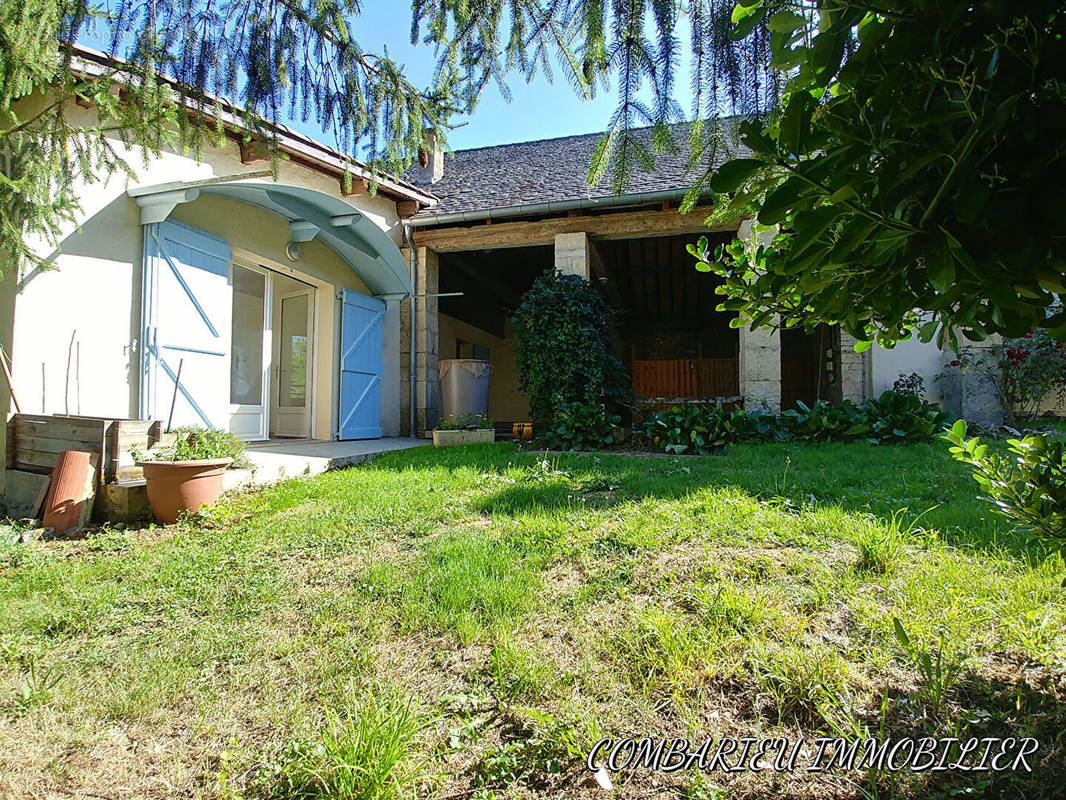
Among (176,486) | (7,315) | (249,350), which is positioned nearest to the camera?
(176,486)

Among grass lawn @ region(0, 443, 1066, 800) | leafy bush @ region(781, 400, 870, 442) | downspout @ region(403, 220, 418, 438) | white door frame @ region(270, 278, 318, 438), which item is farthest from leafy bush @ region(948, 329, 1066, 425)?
white door frame @ region(270, 278, 318, 438)

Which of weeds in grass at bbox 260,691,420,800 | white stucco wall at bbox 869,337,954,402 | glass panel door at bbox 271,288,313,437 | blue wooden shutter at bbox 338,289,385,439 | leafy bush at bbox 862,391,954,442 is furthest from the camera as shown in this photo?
white stucco wall at bbox 869,337,954,402

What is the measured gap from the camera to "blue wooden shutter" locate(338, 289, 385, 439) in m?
7.07

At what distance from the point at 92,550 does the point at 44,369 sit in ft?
6.75

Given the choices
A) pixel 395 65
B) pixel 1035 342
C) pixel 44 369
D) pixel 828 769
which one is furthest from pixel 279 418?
pixel 1035 342

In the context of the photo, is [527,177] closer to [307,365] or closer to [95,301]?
[307,365]

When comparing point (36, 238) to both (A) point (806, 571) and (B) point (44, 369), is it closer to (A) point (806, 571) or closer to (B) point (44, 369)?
(B) point (44, 369)

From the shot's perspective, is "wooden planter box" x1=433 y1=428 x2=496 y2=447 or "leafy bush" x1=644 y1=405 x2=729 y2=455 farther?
"wooden planter box" x1=433 y1=428 x2=496 y2=447

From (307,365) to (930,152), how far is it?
24.6ft

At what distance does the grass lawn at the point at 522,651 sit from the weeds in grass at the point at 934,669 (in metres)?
0.01

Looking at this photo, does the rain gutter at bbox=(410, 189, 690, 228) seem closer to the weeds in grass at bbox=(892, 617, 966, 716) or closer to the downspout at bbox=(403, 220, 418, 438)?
the downspout at bbox=(403, 220, 418, 438)

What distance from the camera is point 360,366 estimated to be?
7.32 m

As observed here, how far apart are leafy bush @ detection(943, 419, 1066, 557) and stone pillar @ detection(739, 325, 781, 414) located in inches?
233

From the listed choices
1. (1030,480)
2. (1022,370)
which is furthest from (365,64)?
(1022,370)
